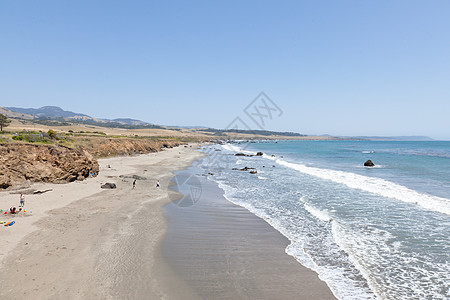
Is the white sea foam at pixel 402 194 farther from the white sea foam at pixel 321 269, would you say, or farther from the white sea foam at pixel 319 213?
the white sea foam at pixel 321 269

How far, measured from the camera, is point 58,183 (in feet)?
73.2

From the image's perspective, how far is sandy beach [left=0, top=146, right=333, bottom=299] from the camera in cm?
785

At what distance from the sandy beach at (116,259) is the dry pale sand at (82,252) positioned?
0.03 metres

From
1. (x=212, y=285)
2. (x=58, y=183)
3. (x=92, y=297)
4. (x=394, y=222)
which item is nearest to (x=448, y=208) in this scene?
(x=394, y=222)

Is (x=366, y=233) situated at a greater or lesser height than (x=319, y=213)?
greater

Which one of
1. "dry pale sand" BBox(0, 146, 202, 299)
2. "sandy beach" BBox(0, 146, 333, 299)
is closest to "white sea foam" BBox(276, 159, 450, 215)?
"sandy beach" BBox(0, 146, 333, 299)

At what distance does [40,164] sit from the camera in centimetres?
2188

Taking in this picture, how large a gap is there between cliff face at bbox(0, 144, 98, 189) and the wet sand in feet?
42.4

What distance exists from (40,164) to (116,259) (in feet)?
56.3

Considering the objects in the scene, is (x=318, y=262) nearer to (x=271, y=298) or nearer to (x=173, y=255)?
(x=271, y=298)

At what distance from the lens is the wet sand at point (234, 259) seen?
8.16 metres

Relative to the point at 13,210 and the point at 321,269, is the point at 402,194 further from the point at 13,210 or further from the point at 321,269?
the point at 13,210

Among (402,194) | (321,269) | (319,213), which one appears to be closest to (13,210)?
(321,269)

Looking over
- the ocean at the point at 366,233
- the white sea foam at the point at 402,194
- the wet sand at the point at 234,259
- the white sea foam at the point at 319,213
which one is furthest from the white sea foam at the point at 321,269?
the white sea foam at the point at 402,194
